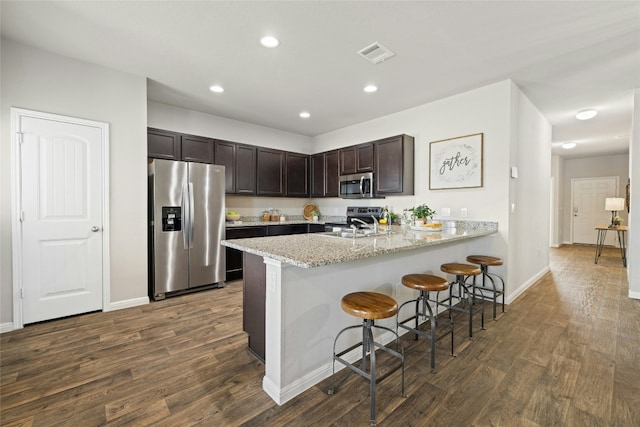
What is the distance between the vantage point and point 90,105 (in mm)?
3049

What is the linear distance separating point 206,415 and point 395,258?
5.77 ft

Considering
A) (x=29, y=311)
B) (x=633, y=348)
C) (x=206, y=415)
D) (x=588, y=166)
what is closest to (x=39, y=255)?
(x=29, y=311)

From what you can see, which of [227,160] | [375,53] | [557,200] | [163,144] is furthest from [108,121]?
[557,200]

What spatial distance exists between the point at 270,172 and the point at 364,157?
1747 millimetres

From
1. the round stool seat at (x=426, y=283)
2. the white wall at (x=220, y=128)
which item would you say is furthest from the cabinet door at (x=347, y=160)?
the round stool seat at (x=426, y=283)

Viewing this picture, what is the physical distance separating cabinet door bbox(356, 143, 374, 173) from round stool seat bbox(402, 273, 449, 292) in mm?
2702

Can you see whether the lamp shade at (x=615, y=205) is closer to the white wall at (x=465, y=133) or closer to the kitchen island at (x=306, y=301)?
the white wall at (x=465, y=133)

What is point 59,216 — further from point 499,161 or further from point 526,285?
point 526,285

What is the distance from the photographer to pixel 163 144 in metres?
4.05

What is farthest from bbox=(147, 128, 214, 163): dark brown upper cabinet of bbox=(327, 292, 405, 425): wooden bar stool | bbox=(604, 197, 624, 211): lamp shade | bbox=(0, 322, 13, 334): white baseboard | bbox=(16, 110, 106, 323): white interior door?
bbox=(604, 197, 624, 211): lamp shade

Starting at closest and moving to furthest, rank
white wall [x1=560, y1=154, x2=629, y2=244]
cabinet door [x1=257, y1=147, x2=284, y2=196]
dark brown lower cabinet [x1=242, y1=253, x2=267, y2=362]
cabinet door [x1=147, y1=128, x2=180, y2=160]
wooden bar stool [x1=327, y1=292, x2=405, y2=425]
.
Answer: wooden bar stool [x1=327, y1=292, x2=405, y2=425]
dark brown lower cabinet [x1=242, y1=253, x2=267, y2=362]
cabinet door [x1=147, y1=128, x2=180, y2=160]
cabinet door [x1=257, y1=147, x2=284, y2=196]
white wall [x1=560, y1=154, x2=629, y2=244]

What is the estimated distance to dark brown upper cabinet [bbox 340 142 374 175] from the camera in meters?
4.70

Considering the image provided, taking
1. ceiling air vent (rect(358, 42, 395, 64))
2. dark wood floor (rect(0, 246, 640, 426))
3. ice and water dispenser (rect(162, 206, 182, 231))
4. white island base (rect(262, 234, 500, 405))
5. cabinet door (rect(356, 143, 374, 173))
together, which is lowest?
dark wood floor (rect(0, 246, 640, 426))

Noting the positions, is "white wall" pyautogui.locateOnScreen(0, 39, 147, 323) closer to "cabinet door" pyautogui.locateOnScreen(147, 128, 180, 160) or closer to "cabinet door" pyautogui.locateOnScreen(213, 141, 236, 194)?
"cabinet door" pyautogui.locateOnScreen(147, 128, 180, 160)
